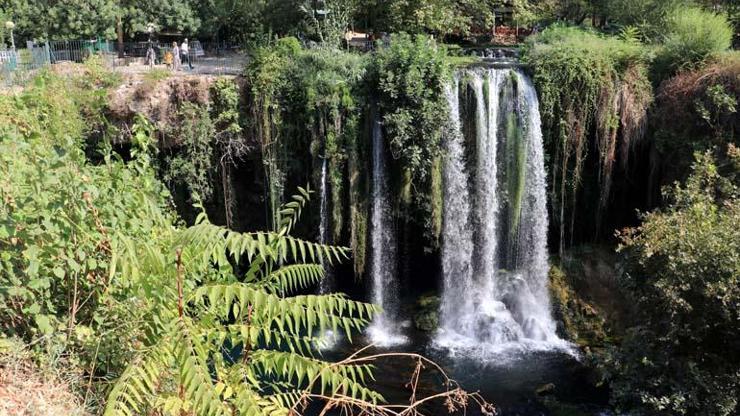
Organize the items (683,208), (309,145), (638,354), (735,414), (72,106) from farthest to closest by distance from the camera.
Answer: (309,145), (72,106), (683,208), (638,354), (735,414)

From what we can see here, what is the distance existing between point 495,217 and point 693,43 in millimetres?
5617

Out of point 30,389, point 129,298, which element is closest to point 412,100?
point 129,298

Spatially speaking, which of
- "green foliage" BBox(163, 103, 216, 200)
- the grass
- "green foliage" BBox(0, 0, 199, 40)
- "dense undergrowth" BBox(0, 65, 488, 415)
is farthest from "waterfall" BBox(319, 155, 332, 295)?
"green foliage" BBox(0, 0, 199, 40)

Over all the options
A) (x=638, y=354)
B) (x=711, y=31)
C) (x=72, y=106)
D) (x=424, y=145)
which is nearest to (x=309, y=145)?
(x=424, y=145)

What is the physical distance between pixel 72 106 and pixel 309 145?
4.91 m

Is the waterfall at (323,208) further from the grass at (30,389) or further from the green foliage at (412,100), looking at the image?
the grass at (30,389)

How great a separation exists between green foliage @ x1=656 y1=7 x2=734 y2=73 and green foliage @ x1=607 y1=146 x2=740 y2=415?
6.10 metres

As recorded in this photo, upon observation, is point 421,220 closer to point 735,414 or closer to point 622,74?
point 622,74

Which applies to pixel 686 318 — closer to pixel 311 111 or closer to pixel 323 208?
pixel 323 208

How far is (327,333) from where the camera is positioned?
13.3 meters

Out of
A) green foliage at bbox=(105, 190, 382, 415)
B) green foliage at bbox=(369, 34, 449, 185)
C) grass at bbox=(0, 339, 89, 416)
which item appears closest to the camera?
green foliage at bbox=(105, 190, 382, 415)

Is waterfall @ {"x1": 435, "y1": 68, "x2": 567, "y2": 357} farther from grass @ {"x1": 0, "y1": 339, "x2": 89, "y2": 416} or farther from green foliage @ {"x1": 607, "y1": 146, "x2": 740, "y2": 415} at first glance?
grass @ {"x1": 0, "y1": 339, "x2": 89, "y2": 416}

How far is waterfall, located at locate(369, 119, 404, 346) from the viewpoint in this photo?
44.0ft

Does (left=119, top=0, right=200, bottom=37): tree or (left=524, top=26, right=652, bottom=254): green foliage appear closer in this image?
(left=524, top=26, right=652, bottom=254): green foliage
